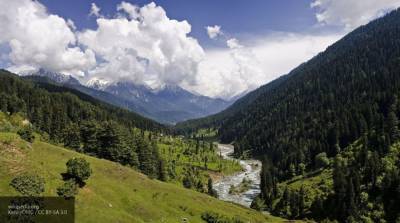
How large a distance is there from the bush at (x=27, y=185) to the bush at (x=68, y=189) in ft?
11.9

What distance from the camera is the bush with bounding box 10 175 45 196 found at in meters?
64.5

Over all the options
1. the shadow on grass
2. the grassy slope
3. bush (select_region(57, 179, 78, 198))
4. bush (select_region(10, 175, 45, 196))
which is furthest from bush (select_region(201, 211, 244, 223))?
bush (select_region(10, 175, 45, 196))

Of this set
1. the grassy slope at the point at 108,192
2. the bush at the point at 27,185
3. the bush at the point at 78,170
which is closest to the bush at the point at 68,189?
the grassy slope at the point at 108,192

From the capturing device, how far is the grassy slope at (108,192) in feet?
227

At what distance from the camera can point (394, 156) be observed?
7106 inches

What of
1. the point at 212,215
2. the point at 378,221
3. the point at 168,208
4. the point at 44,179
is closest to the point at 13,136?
the point at 44,179

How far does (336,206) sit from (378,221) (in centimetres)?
2014

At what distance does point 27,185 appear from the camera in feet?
214

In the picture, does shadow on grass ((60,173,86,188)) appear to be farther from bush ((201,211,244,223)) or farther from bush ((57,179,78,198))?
bush ((201,211,244,223))

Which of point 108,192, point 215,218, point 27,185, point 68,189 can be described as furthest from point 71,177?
point 215,218

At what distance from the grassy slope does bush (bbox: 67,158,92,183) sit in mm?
2274

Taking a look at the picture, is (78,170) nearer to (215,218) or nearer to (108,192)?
(108,192)

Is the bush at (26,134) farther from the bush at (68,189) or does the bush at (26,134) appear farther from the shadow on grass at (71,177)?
the bush at (68,189)

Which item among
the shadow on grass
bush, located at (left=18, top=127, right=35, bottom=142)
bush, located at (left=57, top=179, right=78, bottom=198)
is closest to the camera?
bush, located at (left=57, top=179, right=78, bottom=198)
